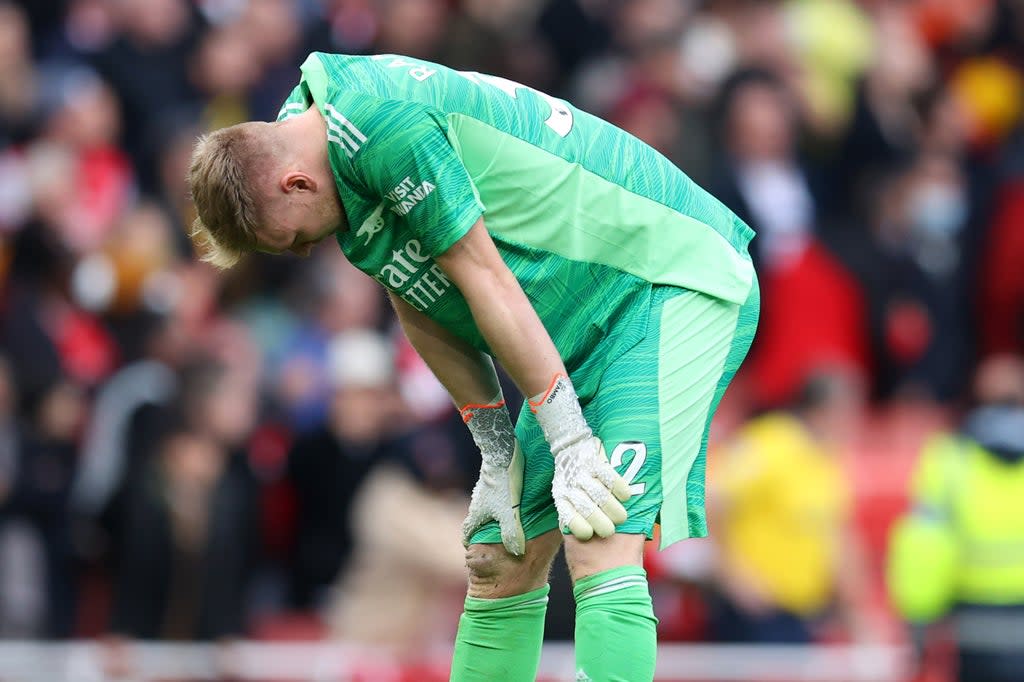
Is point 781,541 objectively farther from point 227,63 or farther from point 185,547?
point 227,63

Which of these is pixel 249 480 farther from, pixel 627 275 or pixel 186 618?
pixel 627 275

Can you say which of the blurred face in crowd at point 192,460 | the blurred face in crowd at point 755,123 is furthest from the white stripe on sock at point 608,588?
the blurred face in crowd at point 755,123

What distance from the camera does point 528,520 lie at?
4840 mm

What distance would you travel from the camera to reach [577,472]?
434 cm

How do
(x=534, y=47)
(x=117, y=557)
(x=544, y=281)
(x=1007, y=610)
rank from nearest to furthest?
1. (x=544, y=281)
2. (x=1007, y=610)
3. (x=117, y=557)
4. (x=534, y=47)

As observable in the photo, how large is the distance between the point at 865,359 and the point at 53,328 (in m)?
5.04

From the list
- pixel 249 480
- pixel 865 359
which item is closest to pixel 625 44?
pixel 865 359

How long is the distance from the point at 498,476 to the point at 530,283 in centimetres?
59

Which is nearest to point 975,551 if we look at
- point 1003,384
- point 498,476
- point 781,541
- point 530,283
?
point 1003,384

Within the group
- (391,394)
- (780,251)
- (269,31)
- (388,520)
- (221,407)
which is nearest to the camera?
(388,520)

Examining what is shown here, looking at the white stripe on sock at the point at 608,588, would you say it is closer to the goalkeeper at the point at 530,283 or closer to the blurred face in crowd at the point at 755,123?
the goalkeeper at the point at 530,283

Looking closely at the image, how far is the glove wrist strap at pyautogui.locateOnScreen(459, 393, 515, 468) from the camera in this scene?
4844mm

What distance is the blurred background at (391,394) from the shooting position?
8.66 metres

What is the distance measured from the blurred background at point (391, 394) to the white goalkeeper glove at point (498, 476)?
3.76 metres
